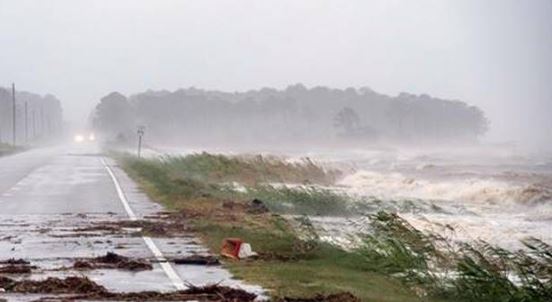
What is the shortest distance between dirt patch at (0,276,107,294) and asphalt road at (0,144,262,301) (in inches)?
12.2

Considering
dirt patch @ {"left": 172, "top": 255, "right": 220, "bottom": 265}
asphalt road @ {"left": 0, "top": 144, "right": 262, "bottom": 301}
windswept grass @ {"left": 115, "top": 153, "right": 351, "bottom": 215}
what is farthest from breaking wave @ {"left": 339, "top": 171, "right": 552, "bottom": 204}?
dirt patch @ {"left": 172, "top": 255, "right": 220, "bottom": 265}

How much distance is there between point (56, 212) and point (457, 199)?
Answer: 18366 millimetres

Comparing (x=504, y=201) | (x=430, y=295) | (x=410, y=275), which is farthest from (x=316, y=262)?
(x=504, y=201)

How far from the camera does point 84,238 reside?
18.2m

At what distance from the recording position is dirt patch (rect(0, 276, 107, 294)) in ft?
37.4

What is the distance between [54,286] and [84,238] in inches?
260

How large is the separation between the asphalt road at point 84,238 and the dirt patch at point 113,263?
217mm

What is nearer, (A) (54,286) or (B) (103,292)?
(B) (103,292)

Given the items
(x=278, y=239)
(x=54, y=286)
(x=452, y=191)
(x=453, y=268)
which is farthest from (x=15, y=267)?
(x=452, y=191)

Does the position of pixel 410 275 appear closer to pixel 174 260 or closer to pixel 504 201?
pixel 174 260

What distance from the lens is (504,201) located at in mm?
35625

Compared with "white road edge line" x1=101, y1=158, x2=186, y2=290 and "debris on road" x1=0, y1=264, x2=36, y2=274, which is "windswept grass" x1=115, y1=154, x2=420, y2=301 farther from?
"debris on road" x1=0, y1=264, x2=36, y2=274

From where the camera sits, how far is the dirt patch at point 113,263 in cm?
1377

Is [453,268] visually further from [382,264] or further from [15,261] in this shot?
[15,261]
